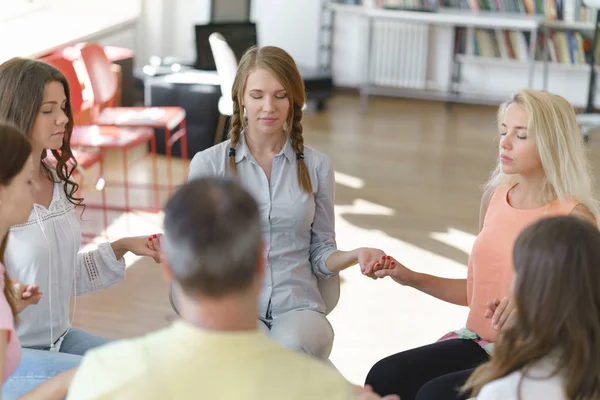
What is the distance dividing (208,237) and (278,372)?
225 mm

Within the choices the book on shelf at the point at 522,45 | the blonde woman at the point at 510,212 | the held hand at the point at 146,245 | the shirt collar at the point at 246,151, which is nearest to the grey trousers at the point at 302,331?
the blonde woman at the point at 510,212

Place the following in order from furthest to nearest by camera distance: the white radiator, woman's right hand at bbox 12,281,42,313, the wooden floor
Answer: the white radiator → the wooden floor → woman's right hand at bbox 12,281,42,313

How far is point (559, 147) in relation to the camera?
249cm

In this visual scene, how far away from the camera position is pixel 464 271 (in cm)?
455

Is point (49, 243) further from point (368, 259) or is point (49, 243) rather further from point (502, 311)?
point (502, 311)

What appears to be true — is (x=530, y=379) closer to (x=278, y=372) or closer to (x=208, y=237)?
(x=278, y=372)

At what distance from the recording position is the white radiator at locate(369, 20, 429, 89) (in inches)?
350

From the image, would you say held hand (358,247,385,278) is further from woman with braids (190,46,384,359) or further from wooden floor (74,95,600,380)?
wooden floor (74,95,600,380)

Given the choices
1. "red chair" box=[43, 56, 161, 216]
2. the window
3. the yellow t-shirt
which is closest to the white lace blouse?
the yellow t-shirt

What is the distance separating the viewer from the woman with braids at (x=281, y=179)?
2729mm

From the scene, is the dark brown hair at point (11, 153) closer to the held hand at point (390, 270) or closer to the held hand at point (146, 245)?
the held hand at point (146, 245)

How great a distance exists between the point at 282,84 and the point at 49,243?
0.81 meters

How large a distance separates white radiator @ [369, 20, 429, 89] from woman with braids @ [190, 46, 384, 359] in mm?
6230

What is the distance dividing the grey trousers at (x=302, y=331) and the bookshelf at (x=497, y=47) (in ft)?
18.9
